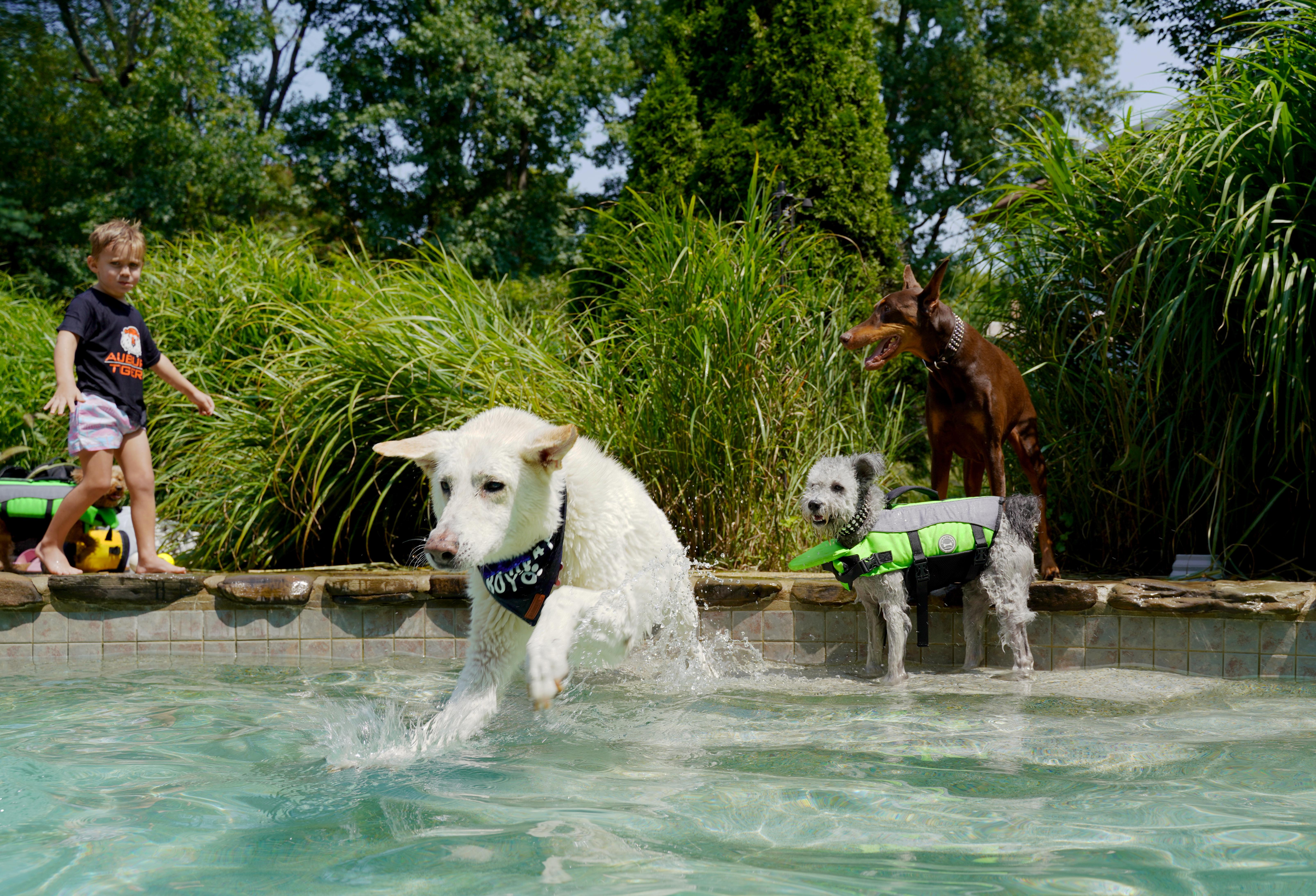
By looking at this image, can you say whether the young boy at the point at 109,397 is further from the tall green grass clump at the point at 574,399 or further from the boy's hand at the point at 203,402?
the tall green grass clump at the point at 574,399

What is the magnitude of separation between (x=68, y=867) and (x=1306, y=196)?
554cm

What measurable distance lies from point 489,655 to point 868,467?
6.30ft

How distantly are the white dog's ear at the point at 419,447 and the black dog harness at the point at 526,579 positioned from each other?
0.41 metres

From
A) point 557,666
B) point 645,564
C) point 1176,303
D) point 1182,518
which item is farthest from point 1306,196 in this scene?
point 557,666

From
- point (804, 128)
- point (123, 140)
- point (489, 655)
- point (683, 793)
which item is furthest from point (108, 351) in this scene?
point (123, 140)

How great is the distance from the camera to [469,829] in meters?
2.33

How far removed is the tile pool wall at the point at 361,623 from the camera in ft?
15.3

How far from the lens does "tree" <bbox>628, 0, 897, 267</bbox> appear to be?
9062mm

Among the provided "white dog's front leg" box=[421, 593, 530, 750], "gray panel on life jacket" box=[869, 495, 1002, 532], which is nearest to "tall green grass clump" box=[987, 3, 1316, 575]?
"gray panel on life jacket" box=[869, 495, 1002, 532]

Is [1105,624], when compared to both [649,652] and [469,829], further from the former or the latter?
[469,829]

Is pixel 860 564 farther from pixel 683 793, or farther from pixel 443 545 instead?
pixel 443 545

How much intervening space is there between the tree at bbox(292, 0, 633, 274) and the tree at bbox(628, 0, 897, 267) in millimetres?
10602

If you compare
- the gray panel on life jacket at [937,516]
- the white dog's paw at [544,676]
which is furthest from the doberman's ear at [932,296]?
the white dog's paw at [544,676]

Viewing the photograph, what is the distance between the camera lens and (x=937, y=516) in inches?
168
